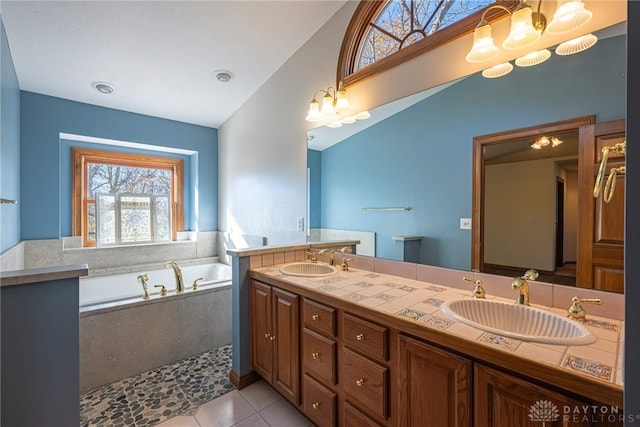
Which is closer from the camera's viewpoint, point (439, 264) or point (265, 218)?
point (439, 264)

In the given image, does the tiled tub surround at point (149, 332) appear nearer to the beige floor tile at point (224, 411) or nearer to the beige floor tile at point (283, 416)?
the beige floor tile at point (224, 411)

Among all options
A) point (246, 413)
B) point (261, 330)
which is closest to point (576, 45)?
point (261, 330)

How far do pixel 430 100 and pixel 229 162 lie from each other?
281 centimetres

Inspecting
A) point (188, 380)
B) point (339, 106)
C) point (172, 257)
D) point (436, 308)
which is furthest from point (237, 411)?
point (172, 257)

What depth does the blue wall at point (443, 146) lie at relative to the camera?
45.6 inches

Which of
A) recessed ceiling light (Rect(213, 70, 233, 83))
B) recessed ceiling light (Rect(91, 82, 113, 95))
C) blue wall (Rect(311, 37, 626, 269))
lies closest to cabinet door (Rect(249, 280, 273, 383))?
blue wall (Rect(311, 37, 626, 269))

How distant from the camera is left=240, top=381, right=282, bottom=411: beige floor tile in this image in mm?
1809

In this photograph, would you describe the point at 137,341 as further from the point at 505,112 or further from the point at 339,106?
the point at 505,112

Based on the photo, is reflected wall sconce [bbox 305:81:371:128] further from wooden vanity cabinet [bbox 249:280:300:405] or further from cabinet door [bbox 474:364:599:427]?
cabinet door [bbox 474:364:599:427]

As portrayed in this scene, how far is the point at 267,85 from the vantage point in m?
2.95

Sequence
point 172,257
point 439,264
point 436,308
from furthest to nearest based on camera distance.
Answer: point 172,257
point 439,264
point 436,308

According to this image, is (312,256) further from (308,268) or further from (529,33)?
(529,33)

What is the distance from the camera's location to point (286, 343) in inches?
66.9

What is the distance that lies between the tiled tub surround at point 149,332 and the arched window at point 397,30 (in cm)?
230
